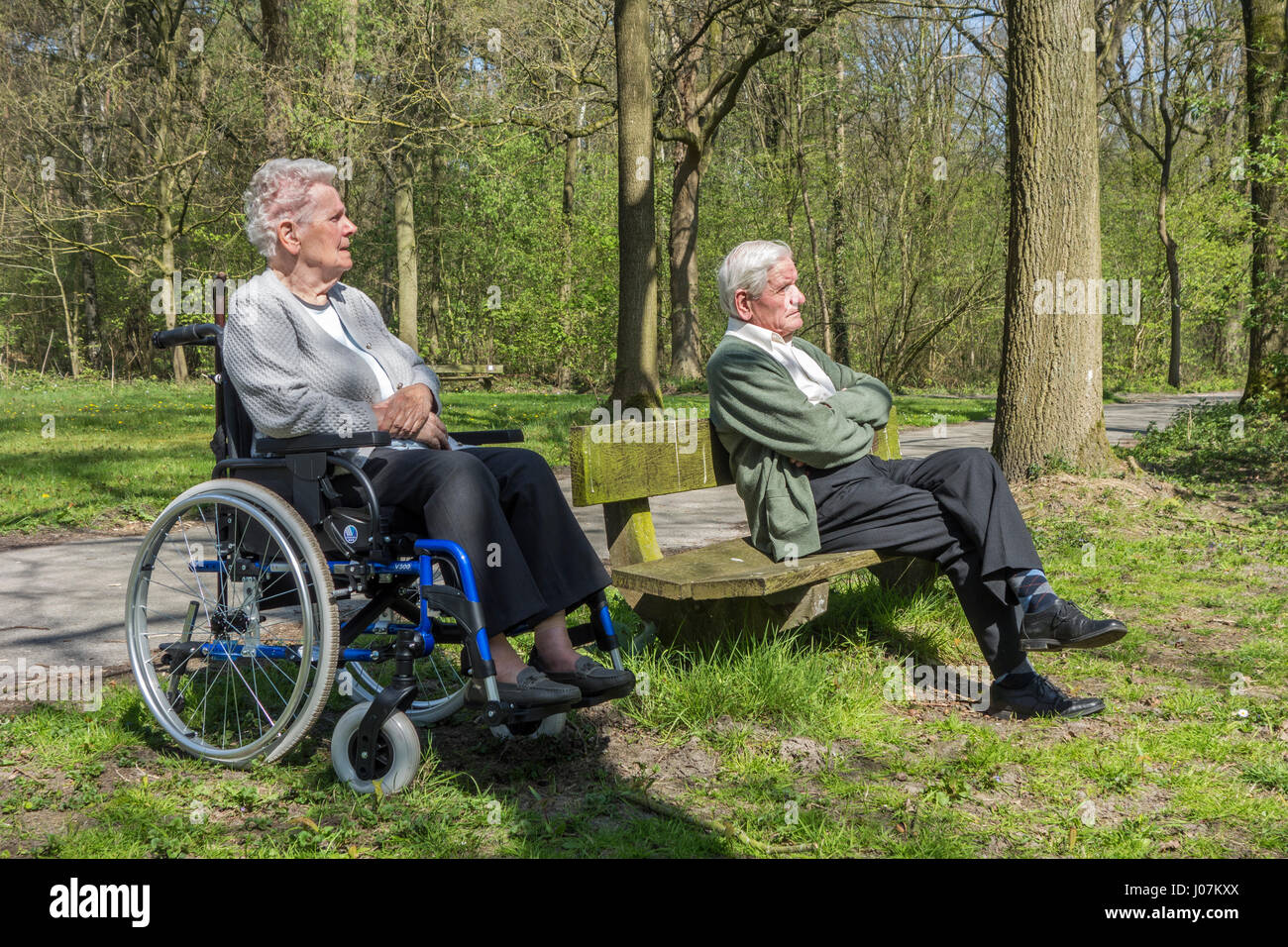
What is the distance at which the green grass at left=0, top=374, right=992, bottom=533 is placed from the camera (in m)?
7.27

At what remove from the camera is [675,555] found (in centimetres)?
372

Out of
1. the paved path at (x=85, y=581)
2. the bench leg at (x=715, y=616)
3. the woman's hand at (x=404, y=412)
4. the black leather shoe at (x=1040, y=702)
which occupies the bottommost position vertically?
the black leather shoe at (x=1040, y=702)

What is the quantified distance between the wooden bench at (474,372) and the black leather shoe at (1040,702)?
18283 millimetres

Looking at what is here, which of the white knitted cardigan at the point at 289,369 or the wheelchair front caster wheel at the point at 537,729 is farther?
the wheelchair front caster wheel at the point at 537,729

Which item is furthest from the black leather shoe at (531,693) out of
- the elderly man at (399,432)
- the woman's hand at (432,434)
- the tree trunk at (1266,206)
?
the tree trunk at (1266,206)

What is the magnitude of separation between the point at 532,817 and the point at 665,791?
0.39 m

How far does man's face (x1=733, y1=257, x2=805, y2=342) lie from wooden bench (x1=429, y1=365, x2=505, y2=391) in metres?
17.7

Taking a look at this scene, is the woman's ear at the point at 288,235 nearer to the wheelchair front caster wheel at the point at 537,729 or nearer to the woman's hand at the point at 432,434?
the woman's hand at the point at 432,434

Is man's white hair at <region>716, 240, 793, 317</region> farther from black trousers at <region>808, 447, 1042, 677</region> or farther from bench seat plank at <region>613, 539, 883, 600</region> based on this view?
bench seat plank at <region>613, 539, 883, 600</region>

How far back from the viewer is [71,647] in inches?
168

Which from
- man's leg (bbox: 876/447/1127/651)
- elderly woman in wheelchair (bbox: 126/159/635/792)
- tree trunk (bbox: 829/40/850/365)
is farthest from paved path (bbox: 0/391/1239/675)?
tree trunk (bbox: 829/40/850/365)

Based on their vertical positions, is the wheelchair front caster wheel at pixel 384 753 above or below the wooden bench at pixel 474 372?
below

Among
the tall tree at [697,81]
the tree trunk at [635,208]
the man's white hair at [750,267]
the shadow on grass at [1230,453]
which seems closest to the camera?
the man's white hair at [750,267]

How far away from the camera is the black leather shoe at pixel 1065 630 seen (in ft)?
10.4
